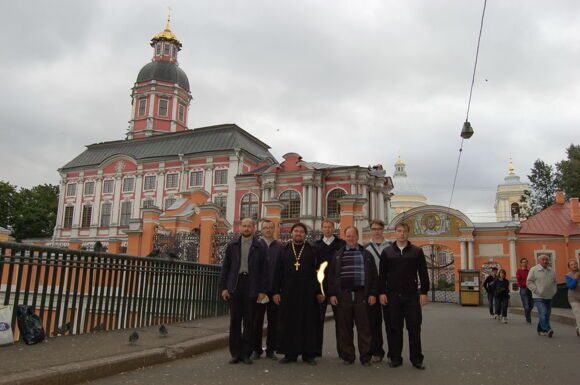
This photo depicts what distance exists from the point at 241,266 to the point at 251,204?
39.0 m

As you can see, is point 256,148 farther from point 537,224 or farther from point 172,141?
point 537,224

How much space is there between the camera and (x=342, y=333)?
677 cm

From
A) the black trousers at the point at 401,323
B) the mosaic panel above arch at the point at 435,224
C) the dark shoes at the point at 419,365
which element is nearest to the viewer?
the dark shoes at the point at 419,365

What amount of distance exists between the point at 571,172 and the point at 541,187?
7.58 meters

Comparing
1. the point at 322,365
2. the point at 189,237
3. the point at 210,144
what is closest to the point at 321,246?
the point at 322,365

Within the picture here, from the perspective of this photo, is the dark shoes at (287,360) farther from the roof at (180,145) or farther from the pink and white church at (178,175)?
the roof at (180,145)

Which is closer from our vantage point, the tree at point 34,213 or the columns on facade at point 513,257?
the columns on facade at point 513,257

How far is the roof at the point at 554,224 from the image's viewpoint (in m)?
30.5

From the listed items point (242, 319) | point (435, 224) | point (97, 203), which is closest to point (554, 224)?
point (435, 224)

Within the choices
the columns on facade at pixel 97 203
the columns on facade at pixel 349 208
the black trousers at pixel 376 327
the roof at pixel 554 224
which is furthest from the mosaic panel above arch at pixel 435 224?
the columns on facade at pixel 97 203

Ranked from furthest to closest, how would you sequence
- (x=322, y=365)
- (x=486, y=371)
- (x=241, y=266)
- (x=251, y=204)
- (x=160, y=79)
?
(x=160, y=79), (x=251, y=204), (x=241, y=266), (x=322, y=365), (x=486, y=371)

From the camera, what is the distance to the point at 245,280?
693cm

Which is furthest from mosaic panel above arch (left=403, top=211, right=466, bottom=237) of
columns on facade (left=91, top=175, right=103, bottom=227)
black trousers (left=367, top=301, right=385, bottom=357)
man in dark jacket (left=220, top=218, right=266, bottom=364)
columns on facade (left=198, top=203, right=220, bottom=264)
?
columns on facade (left=91, top=175, right=103, bottom=227)

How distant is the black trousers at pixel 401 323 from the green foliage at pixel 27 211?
57.4m
